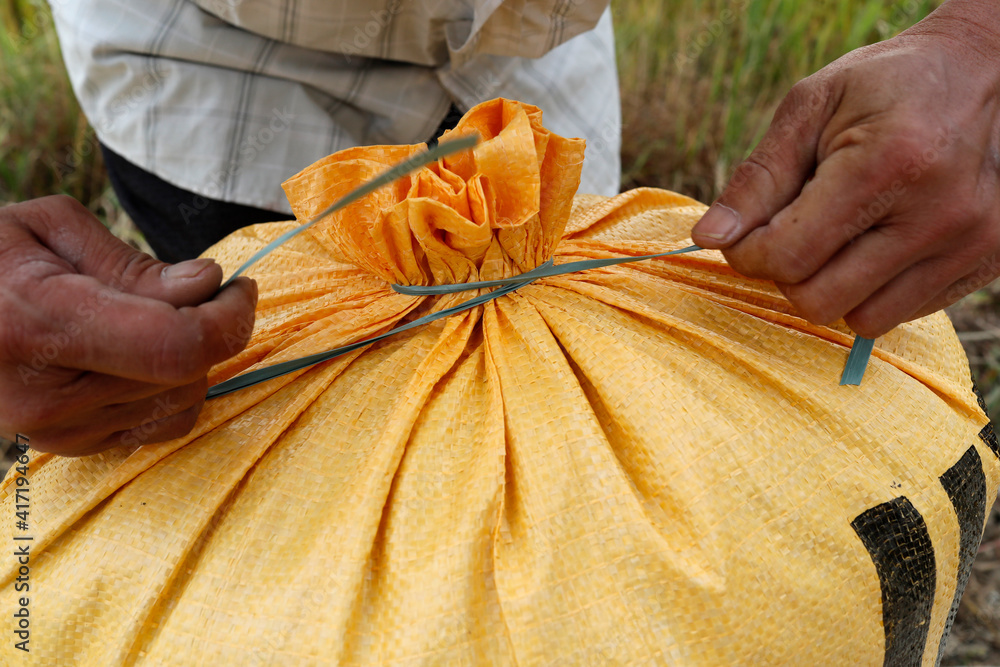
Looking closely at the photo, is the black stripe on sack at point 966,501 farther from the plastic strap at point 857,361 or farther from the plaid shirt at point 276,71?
the plaid shirt at point 276,71

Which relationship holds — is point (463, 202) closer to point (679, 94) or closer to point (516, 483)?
point (516, 483)

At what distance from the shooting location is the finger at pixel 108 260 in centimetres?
61

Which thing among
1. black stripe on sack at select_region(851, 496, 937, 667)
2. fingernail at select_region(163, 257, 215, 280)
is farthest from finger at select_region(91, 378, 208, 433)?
black stripe on sack at select_region(851, 496, 937, 667)

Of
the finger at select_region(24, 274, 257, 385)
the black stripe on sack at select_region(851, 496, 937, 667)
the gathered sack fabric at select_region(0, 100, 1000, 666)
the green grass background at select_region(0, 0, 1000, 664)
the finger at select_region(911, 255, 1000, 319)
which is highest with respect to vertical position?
the green grass background at select_region(0, 0, 1000, 664)

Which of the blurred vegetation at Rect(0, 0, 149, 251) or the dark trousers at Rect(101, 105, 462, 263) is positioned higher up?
the blurred vegetation at Rect(0, 0, 149, 251)

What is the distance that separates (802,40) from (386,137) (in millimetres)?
1658

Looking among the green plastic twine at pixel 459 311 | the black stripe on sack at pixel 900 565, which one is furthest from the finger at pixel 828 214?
the black stripe on sack at pixel 900 565

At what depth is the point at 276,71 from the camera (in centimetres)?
108

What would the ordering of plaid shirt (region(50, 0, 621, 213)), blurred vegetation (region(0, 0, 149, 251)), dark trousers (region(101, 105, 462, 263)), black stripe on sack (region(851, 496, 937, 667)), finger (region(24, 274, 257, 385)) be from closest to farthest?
finger (region(24, 274, 257, 385)) → black stripe on sack (region(851, 496, 937, 667)) → plaid shirt (region(50, 0, 621, 213)) → dark trousers (region(101, 105, 462, 263)) → blurred vegetation (region(0, 0, 149, 251))

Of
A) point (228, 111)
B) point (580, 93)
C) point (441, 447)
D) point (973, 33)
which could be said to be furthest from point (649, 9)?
point (441, 447)

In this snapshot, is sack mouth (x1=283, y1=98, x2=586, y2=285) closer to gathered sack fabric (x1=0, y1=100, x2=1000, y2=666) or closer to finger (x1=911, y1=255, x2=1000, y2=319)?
gathered sack fabric (x1=0, y1=100, x2=1000, y2=666)

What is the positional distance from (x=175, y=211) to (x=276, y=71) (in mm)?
290

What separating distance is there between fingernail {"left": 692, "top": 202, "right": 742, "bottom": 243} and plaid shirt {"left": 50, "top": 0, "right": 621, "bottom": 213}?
1.46 feet

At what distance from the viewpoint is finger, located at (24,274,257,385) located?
57cm
